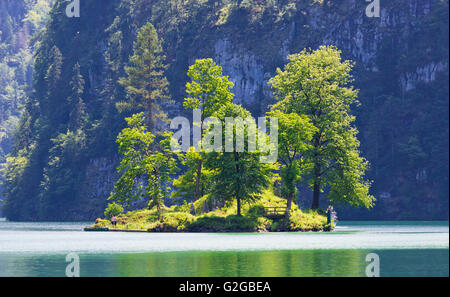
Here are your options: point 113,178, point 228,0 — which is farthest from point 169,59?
point 113,178

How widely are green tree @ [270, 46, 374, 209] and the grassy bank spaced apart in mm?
4533

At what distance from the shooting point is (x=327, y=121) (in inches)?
3031

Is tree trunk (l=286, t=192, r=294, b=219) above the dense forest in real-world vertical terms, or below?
below

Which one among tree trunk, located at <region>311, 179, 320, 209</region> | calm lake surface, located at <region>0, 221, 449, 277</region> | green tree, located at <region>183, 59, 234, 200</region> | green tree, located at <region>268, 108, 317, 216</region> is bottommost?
calm lake surface, located at <region>0, 221, 449, 277</region>

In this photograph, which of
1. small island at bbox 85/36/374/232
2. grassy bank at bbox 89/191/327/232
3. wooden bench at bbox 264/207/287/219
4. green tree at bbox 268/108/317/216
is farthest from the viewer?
wooden bench at bbox 264/207/287/219

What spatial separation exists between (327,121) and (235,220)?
1482 cm

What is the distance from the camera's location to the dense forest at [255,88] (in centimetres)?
13975

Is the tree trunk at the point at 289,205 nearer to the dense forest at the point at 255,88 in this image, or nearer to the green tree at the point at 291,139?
the green tree at the point at 291,139

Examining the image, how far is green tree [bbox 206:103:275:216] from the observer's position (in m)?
70.6

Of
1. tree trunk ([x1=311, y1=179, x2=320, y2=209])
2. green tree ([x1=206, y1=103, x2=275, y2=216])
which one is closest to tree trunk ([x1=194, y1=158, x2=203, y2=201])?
green tree ([x1=206, y1=103, x2=275, y2=216])

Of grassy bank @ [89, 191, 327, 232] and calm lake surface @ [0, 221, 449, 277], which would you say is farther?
grassy bank @ [89, 191, 327, 232]

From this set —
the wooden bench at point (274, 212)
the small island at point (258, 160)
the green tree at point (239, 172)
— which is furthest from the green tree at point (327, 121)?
the green tree at point (239, 172)

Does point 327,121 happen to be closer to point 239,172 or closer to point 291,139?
point 291,139

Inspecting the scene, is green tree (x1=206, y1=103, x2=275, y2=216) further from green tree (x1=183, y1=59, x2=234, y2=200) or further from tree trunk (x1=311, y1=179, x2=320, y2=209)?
green tree (x1=183, y1=59, x2=234, y2=200)
